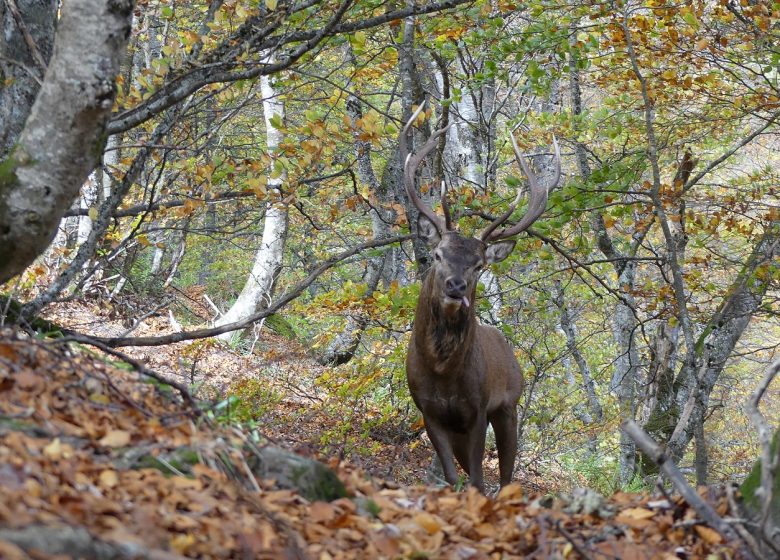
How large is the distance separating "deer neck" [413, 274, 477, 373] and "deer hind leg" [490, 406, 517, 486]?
1.35m

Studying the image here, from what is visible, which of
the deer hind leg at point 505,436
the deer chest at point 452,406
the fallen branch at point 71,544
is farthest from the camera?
the deer hind leg at point 505,436

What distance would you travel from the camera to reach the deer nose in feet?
24.3

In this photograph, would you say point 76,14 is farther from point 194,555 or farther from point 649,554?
point 649,554

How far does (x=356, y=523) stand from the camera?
3.50 meters

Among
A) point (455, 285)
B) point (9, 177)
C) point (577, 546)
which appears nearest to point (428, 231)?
point (455, 285)

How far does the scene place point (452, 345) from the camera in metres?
7.70

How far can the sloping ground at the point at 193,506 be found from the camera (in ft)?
8.63

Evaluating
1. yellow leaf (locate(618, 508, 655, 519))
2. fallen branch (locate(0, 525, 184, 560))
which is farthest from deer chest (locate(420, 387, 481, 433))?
fallen branch (locate(0, 525, 184, 560))

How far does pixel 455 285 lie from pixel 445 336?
544 millimetres

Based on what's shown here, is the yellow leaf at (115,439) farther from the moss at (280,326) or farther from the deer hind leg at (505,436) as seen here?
the moss at (280,326)

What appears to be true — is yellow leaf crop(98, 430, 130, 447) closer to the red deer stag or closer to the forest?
the forest

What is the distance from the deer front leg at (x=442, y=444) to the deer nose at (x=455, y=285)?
1.28 metres

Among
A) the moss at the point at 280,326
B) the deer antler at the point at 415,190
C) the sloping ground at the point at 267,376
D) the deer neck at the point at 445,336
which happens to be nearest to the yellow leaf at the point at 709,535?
the deer neck at the point at 445,336

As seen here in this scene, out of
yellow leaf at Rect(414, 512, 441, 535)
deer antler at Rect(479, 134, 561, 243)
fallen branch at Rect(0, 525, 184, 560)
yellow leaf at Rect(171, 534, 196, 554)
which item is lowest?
yellow leaf at Rect(171, 534, 196, 554)
